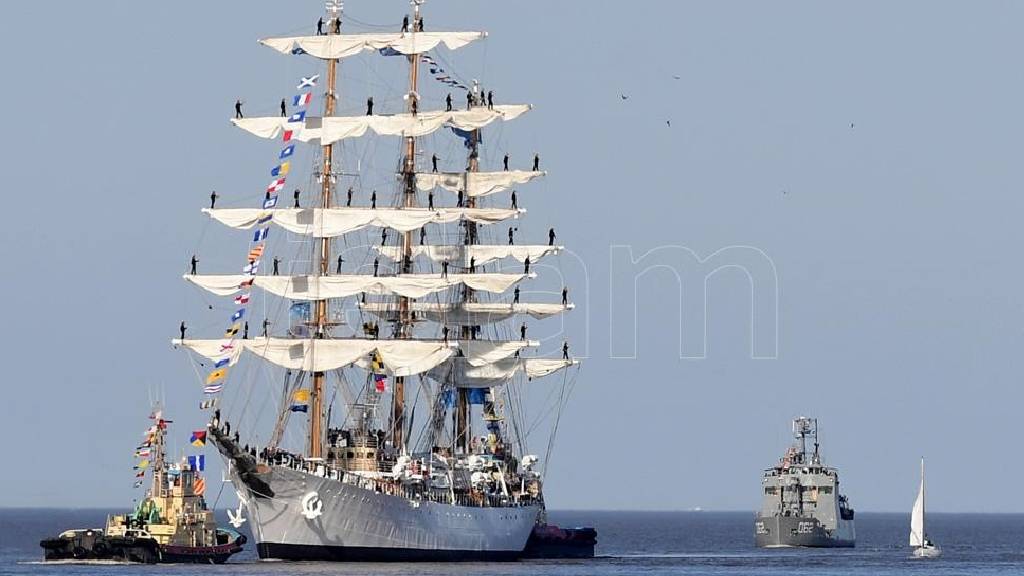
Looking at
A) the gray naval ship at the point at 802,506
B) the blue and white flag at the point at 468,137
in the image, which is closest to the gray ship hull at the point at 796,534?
the gray naval ship at the point at 802,506

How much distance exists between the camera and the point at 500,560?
13350 centimetres

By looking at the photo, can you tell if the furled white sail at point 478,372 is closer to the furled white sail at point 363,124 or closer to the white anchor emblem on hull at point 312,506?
the furled white sail at point 363,124

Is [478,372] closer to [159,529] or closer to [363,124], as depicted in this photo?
[363,124]

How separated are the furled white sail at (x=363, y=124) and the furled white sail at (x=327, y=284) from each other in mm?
8564

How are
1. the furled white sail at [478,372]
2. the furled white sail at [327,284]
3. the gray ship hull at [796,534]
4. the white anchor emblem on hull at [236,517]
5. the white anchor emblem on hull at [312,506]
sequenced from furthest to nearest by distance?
the gray ship hull at [796,534] < the furled white sail at [478,372] < the furled white sail at [327,284] < the white anchor emblem on hull at [312,506] < the white anchor emblem on hull at [236,517]

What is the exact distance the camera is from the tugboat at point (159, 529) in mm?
111000

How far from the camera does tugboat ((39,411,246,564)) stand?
111000mm

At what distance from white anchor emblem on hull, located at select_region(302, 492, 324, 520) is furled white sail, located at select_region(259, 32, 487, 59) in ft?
92.6

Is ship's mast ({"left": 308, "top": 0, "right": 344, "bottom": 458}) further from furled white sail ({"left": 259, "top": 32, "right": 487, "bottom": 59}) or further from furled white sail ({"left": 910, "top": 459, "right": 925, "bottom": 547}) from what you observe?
furled white sail ({"left": 910, "top": 459, "right": 925, "bottom": 547})

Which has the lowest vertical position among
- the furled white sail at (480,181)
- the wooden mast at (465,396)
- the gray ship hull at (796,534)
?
the gray ship hull at (796,534)

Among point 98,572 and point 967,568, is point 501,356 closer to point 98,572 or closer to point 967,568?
point 967,568

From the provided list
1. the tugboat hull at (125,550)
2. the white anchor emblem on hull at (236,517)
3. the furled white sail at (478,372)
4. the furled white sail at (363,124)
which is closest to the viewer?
the tugboat hull at (125,550)

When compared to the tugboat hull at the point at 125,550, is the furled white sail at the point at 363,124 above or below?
above

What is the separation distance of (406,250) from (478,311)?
30.6 feet
